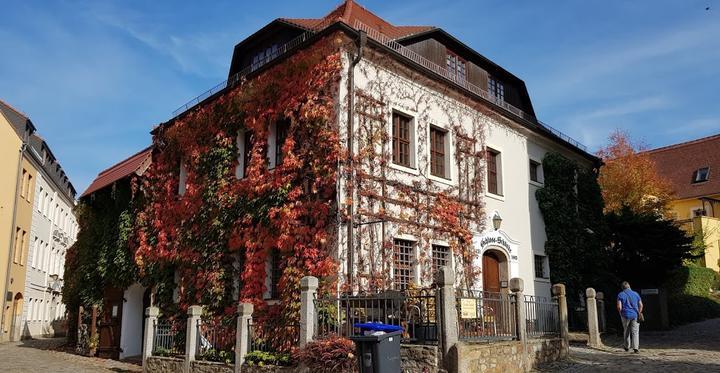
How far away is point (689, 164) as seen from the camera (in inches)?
1882

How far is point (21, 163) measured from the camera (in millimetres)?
30703

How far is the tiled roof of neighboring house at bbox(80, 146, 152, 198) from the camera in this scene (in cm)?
2033

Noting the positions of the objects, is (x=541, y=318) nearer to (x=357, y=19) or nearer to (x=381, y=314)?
(x=381, y=314)

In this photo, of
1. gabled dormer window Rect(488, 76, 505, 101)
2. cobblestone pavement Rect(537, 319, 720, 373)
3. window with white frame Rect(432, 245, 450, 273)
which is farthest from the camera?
gabled dormer window Rect(488, 76, 505, 101)

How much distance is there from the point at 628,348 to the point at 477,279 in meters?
3.88

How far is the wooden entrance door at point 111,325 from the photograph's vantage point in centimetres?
1998

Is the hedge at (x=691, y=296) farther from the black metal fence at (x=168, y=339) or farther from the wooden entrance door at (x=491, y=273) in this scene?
the black metal fence at (x=168, y=339)

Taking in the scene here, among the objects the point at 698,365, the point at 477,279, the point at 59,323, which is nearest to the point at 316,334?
the point at 477,279

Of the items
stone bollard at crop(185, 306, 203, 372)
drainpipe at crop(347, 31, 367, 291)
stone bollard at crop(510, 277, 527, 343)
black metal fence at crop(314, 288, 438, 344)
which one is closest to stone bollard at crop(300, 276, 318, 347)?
black metal fence at crop(314, 288, 438, 344)

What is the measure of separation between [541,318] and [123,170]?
48.6 feet

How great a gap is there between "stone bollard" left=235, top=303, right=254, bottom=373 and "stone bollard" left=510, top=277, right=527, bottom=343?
5308 millimetres

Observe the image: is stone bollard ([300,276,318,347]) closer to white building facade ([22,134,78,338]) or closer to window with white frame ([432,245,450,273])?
window with white frame ([432,245,450,273])

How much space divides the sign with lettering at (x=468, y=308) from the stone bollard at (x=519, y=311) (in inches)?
48.9

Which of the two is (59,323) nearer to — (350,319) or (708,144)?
(350,319)
